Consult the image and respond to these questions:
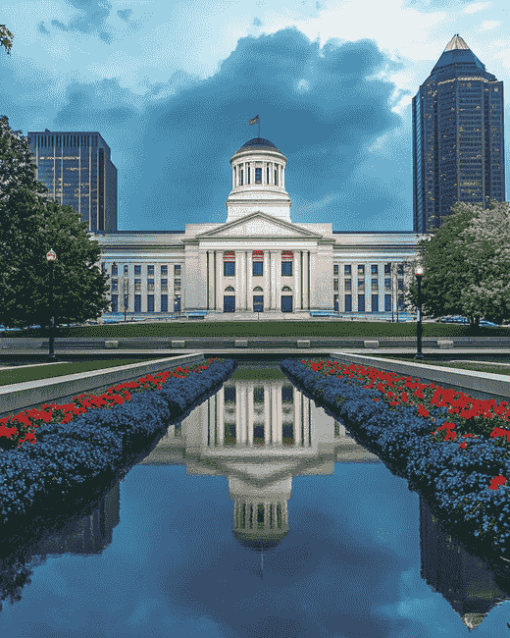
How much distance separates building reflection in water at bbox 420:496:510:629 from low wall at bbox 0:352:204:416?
23.5ft

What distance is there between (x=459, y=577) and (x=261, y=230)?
92433mm

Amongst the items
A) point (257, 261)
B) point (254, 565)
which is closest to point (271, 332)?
point (257, 261)

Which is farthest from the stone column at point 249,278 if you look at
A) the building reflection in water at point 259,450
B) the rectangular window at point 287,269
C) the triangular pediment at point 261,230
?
the building reflection in water at point 259,450

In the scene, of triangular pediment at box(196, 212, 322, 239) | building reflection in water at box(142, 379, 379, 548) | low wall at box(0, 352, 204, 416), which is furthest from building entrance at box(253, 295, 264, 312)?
building reflection in water at box(142, 379, 379, 548)

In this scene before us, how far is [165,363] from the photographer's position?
21969 millimetres

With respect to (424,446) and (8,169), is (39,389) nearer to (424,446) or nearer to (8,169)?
(424,446)

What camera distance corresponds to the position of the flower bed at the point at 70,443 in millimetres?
6457

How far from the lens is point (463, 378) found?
1326 cm

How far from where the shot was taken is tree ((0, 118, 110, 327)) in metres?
31.2

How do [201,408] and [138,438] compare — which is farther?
[201,408]

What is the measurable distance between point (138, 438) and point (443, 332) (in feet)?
150

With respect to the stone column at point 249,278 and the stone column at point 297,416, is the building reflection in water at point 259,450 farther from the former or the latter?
the stone column at point 249,278

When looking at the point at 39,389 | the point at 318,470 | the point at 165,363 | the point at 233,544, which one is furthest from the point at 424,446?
the point at 165,363

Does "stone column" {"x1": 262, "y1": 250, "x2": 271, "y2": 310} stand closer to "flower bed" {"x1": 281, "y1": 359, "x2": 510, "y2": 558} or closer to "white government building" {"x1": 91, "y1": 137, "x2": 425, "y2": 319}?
"white government building" {"x1": 91, "y1": 137, "x2": 425, "y2": 319}
